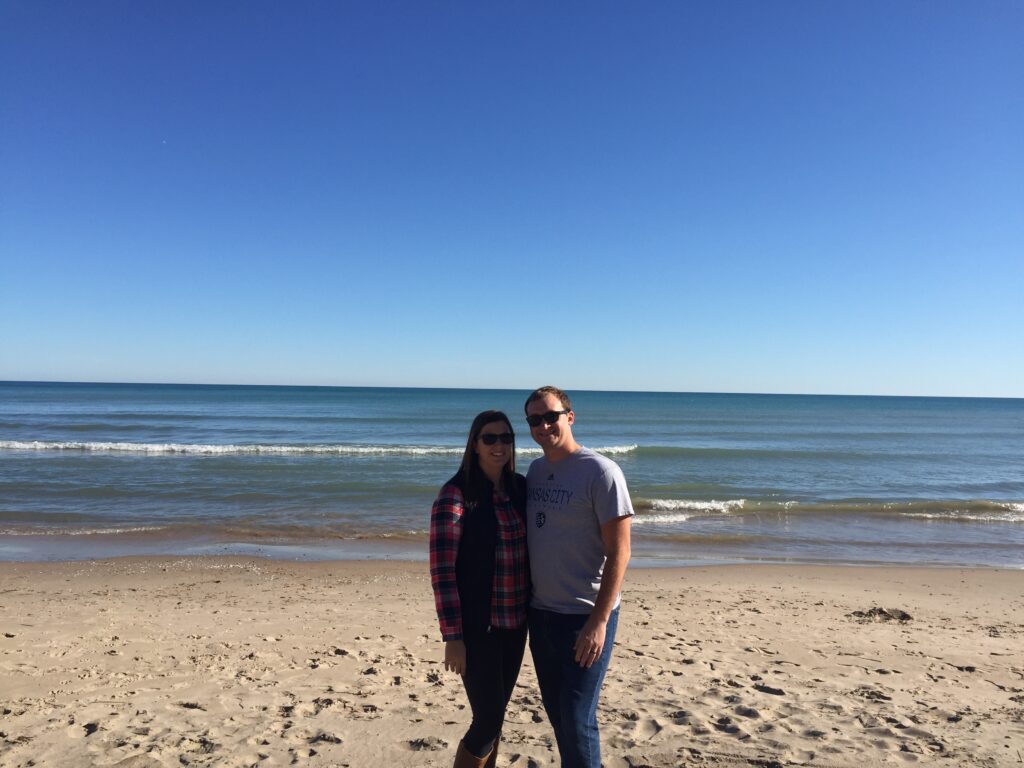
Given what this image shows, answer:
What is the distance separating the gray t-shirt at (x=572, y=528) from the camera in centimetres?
241

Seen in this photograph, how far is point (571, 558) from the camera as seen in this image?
8.11 ft

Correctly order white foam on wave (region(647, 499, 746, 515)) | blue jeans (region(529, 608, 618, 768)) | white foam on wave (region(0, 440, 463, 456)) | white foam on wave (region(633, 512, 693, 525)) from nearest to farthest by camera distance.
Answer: blue jeans (region(529, 608, 618, 768)), white foam on wave (region(633, 512, 693, 525)), white foam on wave (region(647, 499, 746, 515)), white foam on wave (region(0, 440, 463, 456))

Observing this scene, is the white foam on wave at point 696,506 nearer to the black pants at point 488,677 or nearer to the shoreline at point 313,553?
the shoreline at point 313,553

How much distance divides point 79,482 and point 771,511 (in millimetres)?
16273

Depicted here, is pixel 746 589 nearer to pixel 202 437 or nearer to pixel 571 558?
pixel 571 558

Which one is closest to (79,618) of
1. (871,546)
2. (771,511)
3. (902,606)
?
(902,606)

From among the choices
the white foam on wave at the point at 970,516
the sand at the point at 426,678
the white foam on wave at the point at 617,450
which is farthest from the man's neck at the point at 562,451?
the white foam on wave at the point at 617,450

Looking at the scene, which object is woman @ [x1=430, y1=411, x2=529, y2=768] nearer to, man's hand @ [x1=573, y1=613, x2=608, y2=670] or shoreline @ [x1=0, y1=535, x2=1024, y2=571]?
man's hand @ [x1=573, y1=613, x2=608, y2=670]

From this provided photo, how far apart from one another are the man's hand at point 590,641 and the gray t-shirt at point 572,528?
0.25ft

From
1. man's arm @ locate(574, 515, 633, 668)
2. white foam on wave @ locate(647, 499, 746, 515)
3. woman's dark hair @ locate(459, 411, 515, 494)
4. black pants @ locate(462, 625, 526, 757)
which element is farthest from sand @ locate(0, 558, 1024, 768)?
white foam on wave @ locate(647, 499, 746, 515)

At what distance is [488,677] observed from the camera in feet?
8.41

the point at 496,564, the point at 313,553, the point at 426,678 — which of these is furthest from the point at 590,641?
the point at 313,553

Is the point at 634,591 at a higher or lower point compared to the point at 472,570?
lower

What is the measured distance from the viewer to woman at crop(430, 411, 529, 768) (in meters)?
2.48
